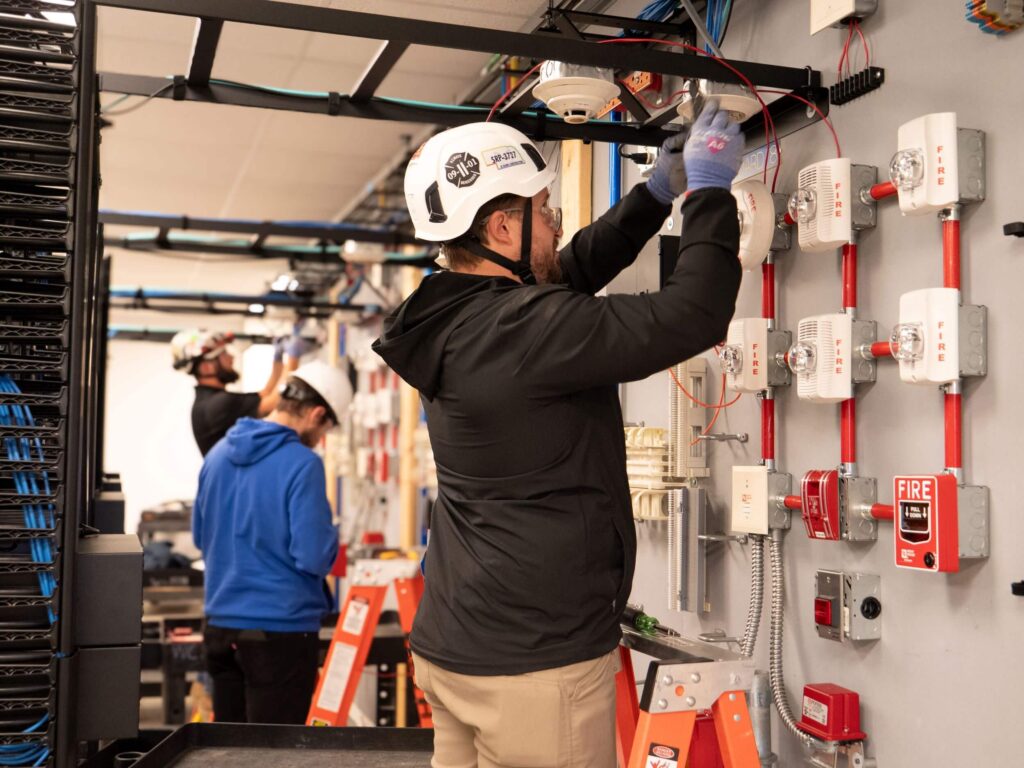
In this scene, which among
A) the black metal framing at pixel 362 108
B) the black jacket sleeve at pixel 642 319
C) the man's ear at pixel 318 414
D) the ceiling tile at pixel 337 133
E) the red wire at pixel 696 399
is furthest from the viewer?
the ceiling tile at pixel 337 133

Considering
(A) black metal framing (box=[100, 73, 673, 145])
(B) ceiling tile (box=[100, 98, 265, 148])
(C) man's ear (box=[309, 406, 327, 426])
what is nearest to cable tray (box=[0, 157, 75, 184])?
(A) black metal framing (box=[100, 73, 673, 145])

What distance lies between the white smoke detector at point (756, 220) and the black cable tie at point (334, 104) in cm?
97

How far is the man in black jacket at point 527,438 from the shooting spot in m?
1.59

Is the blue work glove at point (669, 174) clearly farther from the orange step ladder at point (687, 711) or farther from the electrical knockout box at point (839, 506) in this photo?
the orange step ladder at point (687, 711)

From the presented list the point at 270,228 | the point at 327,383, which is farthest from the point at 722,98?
the point at 270,228

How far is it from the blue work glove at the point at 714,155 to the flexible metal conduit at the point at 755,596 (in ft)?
3.45

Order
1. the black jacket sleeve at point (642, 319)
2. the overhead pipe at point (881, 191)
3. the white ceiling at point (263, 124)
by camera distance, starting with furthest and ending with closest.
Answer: the white ceiling at point (263, 124) < the overhead pipe at point (881, 191) < the black jacket sleeve at point (642, 319)

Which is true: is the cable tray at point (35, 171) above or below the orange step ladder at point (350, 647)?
above

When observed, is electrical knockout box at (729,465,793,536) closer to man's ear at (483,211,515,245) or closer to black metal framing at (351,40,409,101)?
man's ear at (483,211,515,245)

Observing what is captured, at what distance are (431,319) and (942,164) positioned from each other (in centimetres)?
95

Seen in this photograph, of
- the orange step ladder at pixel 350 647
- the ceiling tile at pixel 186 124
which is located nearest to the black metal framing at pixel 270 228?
the ceiling tile at pixel 186 124

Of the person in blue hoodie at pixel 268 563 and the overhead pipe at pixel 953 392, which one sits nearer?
the overhead pipe at pixel 953 392

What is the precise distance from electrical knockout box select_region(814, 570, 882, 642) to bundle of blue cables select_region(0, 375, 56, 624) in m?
1.53

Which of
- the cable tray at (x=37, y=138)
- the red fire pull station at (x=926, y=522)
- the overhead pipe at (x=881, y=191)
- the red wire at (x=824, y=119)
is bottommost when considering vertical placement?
the red fire pull station at (x=926, y=522)
